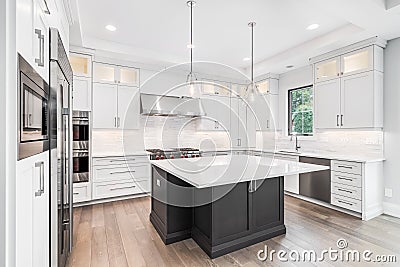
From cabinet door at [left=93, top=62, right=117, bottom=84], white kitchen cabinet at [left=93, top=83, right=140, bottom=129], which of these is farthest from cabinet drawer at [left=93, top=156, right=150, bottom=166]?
cabinet door at [left=93, top=62, right=117, bottom=84]

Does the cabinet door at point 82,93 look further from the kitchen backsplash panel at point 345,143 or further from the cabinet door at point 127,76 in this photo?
the kitchen backsplash panel at point 345,143

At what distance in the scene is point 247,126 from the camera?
245 inches

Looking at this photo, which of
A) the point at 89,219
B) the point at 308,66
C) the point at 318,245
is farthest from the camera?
the point at 308,66

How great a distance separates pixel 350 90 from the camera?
382 cm

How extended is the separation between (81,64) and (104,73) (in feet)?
1.48

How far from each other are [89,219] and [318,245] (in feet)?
10.3

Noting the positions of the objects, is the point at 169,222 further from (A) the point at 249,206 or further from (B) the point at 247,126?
(B) the point at 247,126

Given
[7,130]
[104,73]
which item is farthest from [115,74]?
[7,130]

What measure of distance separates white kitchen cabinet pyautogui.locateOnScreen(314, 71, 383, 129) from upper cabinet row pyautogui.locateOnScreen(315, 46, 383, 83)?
84 mm

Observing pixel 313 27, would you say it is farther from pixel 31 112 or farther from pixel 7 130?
pixel 7 130

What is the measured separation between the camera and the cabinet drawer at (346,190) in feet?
11.3

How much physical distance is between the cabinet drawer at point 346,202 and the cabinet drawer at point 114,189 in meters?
3.53

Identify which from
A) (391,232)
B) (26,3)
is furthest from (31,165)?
(391,232)

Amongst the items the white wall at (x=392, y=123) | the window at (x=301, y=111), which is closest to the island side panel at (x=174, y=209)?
the white wall at (x=392, y=123)
